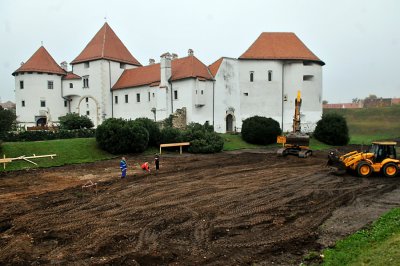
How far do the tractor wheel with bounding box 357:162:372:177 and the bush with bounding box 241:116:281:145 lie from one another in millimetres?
20554

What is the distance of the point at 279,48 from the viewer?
49.3 m

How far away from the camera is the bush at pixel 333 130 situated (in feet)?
138

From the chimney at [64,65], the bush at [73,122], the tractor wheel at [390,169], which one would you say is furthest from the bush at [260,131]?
the chimney at [64,65]

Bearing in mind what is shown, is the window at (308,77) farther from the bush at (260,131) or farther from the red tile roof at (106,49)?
the red tile roof at (106,49)

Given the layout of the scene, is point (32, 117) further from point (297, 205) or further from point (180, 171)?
point (297, 205)

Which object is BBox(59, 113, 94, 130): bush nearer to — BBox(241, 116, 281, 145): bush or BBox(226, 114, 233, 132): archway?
BBox(226, 114, 233, 132): archway

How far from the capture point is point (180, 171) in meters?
22.6

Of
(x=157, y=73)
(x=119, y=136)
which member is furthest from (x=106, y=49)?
(x=119, y=136)

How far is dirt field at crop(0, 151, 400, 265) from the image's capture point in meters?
8.94

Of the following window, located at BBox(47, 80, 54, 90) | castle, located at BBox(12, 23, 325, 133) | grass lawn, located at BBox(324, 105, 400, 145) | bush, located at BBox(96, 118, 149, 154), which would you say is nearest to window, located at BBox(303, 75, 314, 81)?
castle, located at BBox(12, 23, 325, 133)

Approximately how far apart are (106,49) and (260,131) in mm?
25769

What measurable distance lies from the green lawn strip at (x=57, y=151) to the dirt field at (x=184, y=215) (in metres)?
4.20

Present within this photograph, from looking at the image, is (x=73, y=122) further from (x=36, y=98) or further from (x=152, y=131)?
(x=152, y=131)

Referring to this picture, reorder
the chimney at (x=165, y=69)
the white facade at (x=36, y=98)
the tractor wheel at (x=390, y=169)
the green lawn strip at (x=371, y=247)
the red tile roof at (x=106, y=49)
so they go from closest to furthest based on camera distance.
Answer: the green lawn strip at (x=371, y=247)
the tractor wheel at (x=390, y=169)
the chimney at (x=165, y=69)
the white facade at (x=36, y=98)
the red tile roof at (x=106, y=49)
